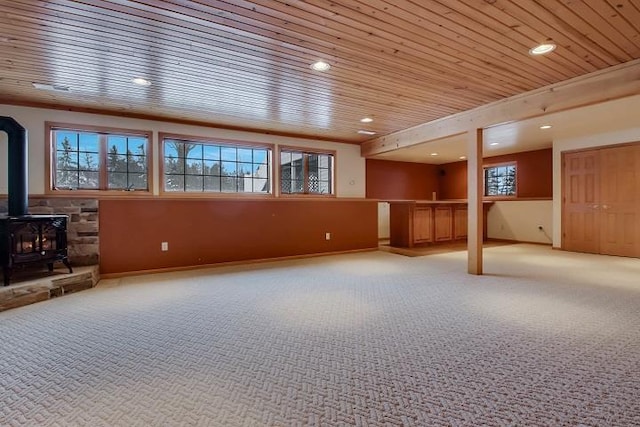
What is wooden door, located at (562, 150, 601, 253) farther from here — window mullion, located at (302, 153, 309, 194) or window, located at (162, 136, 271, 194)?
window, located at (162, 136, 271, 194)

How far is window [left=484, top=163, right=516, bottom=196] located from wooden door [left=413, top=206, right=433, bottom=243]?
250 centimetres

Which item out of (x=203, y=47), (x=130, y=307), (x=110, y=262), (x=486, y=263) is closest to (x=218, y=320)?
(x=130, y=307)

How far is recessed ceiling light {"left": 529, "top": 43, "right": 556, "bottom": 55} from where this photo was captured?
2.81m

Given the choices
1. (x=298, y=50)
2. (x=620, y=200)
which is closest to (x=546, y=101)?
(x=298, y=50)

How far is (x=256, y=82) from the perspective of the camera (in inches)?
141

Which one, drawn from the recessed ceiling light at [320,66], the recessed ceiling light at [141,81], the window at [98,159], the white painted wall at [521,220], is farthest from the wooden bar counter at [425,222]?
the recessed ceiling light at [141,81]

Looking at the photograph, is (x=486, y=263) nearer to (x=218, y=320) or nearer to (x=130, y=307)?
(x=218, y=320)

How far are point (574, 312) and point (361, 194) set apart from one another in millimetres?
4628

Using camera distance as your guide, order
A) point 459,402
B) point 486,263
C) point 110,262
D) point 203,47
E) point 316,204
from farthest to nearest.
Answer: point 316,204
point 486,263
point 110,262
point 203,47
point 459,402

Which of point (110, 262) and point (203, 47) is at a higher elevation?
point (203, 47)

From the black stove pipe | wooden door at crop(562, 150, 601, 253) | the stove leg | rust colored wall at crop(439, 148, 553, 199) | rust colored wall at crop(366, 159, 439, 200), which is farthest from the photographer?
rust colored wall at crop(366, 159, 439, 200)

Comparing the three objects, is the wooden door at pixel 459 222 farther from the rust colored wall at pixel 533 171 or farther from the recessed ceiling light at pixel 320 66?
the recessed ceiling light at pixel 320 66

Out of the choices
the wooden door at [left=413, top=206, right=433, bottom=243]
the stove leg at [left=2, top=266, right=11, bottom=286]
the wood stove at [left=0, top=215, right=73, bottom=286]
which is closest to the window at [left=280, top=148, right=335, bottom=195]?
the wooden door at [left=413, top=206, right=433, bottom=243]

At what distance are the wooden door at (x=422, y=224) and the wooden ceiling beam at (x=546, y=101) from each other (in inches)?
84.1
